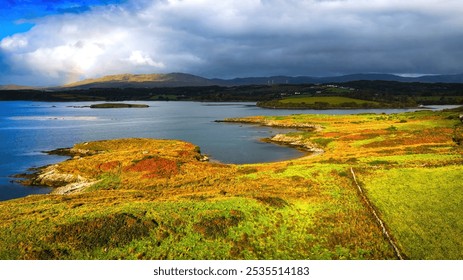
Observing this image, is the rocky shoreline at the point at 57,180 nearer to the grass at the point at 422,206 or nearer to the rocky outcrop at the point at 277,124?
the grass at the point at 422,206

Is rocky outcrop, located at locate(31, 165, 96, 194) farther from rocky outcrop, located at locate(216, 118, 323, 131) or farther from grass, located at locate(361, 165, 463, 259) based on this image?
rocky outcrop, located at locate(216, 118, 323, 131)

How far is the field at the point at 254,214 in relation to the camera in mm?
28266

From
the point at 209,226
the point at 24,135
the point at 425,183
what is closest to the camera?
the point at 209,226

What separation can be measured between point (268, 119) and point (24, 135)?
10861 cm

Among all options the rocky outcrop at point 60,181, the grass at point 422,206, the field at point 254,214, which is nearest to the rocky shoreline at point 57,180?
the rocky outcrop at point 60,181

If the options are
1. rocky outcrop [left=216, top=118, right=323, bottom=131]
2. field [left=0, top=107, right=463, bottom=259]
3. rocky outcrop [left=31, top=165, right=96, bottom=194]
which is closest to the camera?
field [left=0, top=107, right=463, bottom=259]

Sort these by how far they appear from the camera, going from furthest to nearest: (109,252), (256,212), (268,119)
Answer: (268,119) → (256,212) → (109,252)

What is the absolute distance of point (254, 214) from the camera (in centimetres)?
3459

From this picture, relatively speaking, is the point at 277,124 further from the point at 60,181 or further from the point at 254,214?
the point at 254,214

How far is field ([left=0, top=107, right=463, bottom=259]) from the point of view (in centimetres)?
2827

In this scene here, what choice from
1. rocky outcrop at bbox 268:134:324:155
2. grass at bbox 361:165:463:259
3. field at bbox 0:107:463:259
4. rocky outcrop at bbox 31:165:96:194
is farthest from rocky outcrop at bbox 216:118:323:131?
rocky outcrop at bbox 31:165:96:194
